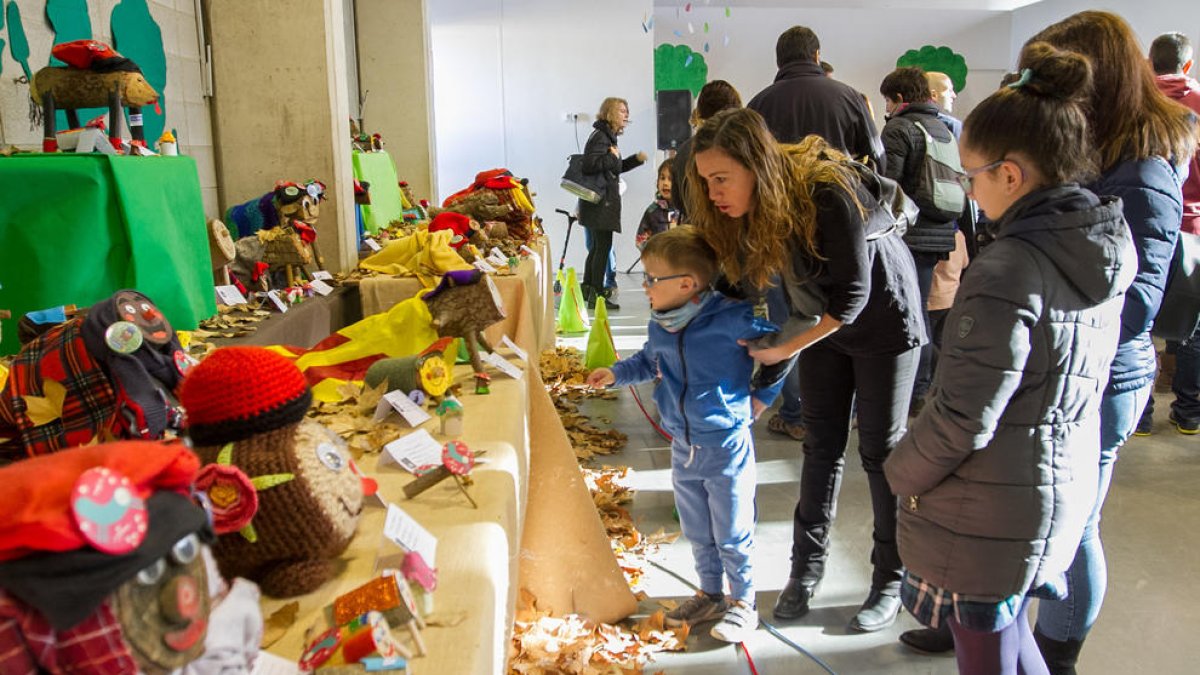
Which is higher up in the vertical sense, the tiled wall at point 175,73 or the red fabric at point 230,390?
the tiled wall at point 175,73

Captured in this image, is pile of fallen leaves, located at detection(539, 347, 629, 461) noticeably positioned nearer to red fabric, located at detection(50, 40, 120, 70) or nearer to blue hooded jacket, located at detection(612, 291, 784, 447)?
blue hooded jacket, located at detection(612, 291, 784, 447)

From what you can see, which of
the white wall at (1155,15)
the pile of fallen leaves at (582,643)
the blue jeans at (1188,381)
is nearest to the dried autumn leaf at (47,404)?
the pile of fallen leaves at (582,643)

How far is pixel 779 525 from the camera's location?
3.00m

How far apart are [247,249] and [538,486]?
61.3 inches

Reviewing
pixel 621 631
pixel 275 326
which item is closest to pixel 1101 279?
pixel 621 631

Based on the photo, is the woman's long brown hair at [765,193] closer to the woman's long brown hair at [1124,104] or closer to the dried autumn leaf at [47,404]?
the woman's long brown hair at [1124,104]

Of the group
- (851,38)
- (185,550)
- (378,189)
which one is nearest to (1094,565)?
(185,550)

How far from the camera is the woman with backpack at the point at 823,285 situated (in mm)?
1870

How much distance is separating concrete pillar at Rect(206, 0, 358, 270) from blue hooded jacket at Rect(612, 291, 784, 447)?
2097 millimetres

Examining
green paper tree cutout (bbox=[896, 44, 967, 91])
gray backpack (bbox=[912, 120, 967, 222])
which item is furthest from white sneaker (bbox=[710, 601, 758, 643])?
green paper tree cutout (bbox=[896, 44, 967, 91])

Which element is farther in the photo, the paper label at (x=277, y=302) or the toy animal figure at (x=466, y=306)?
the paper label at (x=277, y=302)

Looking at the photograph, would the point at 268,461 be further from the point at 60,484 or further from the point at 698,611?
the point at 698,611

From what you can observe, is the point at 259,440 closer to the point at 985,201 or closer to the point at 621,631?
the point at 985,201

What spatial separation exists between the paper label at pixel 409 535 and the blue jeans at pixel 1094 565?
4.35 feet
